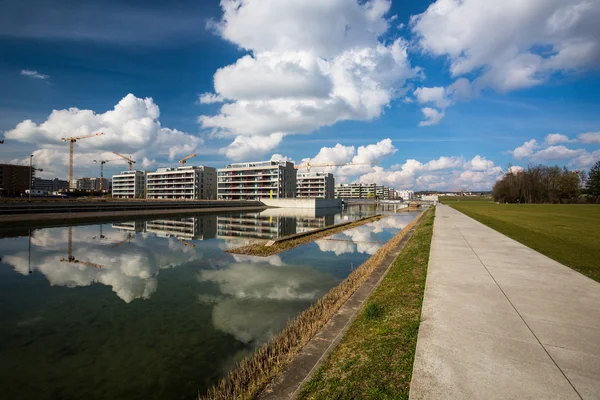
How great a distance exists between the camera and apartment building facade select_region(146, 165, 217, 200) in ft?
419

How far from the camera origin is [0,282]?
11.8m

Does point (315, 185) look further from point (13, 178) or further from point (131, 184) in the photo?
point (13, 178)

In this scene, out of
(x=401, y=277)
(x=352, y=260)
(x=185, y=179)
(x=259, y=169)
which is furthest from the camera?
(x=185, y=179)

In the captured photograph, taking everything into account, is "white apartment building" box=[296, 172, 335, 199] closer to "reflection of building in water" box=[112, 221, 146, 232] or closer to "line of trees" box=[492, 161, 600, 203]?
"line of trees" box=[492, 161, 600, 203]

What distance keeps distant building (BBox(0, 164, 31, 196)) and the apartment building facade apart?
5177 centimetres

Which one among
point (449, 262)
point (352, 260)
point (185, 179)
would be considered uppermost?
point (185, 179)

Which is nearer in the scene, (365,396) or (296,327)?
(365,396)

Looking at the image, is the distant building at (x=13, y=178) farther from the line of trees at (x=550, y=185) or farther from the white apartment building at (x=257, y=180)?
the line of trees at (x=550, y=185)

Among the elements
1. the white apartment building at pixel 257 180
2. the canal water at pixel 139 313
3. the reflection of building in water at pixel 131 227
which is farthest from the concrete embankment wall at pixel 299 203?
the canal water at pixel 139 313

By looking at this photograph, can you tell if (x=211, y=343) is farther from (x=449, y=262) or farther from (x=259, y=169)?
(x=259, y=169)

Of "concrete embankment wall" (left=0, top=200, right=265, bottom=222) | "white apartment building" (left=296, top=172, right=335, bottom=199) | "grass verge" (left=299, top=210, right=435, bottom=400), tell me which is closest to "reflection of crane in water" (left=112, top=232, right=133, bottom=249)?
"grass verge" (left=299, top=210, right=435, bottom=400)

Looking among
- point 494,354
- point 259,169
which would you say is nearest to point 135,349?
point 494,354

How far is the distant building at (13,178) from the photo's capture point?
4835 inches

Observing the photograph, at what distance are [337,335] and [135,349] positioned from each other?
4.88 meters
